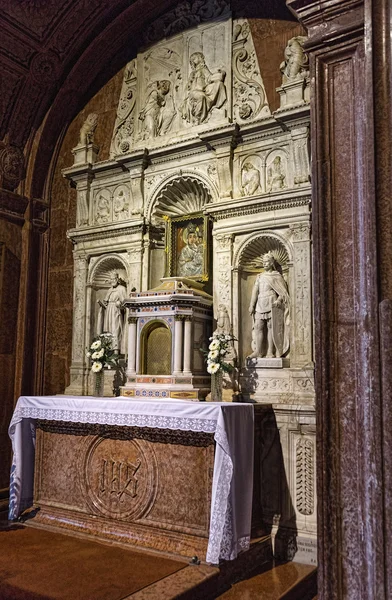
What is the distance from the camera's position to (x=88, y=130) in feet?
24.3

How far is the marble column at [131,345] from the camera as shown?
607cm

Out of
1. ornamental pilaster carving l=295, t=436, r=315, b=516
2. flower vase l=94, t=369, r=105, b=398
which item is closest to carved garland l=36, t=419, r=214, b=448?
flower vase l=94, t=369, r=105, b=398

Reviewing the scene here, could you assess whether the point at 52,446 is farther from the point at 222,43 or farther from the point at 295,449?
the point at 222,43

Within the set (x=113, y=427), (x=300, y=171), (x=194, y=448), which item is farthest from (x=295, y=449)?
(x=300, y=171)

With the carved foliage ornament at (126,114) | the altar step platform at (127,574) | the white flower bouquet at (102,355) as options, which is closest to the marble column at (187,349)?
the white flower bouquet at (102,355)

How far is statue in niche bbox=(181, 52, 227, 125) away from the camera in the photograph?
643 centimetres

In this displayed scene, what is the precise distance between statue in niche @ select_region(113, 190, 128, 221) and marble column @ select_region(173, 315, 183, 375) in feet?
6.17

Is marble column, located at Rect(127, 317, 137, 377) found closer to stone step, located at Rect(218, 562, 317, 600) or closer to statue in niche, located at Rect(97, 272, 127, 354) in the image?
statue in niche, located at Rect(97, 272, 127, 354)

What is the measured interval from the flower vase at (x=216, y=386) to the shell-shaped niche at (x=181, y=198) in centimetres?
209

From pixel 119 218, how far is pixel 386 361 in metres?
5.24

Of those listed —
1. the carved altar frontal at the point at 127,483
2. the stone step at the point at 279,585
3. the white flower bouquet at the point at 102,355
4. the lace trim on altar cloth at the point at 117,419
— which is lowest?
the stone step at the point at 279,585

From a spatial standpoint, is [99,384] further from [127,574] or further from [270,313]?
[127,574]

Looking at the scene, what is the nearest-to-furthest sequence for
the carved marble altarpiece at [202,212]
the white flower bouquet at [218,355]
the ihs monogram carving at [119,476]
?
the ihs monogram carving at [119,476], the white flower bouquet at [218,355], the carved marble altarpiece at [202,212]

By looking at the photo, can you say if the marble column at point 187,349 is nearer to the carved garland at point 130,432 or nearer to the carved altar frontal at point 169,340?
the carved altar frontal at point 169,340
